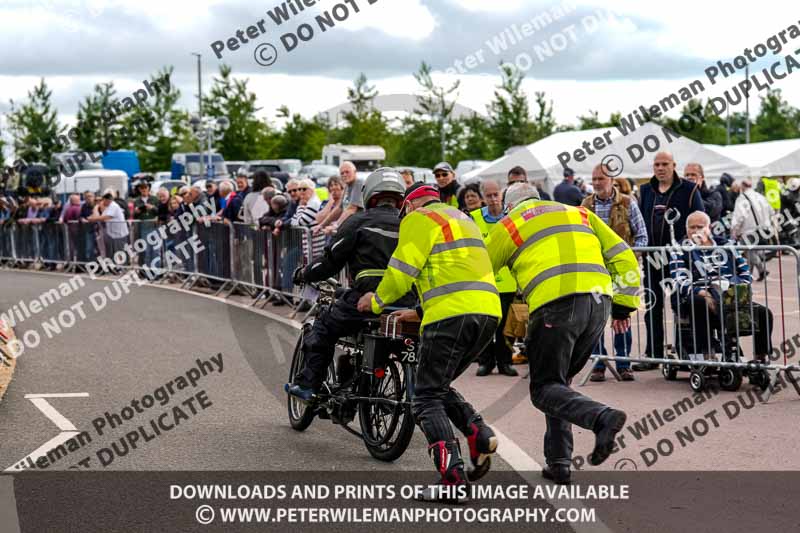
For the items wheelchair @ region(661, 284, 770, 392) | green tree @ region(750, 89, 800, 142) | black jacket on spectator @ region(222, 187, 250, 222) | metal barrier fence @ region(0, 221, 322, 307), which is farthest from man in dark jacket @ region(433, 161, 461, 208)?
green tree @ region(750, 89, 800, 142)

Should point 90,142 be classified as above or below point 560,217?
above

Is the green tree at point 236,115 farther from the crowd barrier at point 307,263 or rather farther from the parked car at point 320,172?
the crowd barrier at point 307,263

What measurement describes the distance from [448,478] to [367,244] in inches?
72.6

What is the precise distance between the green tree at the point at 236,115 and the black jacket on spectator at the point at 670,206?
54974 mm

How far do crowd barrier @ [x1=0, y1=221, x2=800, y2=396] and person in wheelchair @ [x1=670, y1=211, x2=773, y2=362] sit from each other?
0.01 meters

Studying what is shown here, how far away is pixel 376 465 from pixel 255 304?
10.5 m

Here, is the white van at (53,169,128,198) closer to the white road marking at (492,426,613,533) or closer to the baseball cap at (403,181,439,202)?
the white road marking at (492,426,613,533)

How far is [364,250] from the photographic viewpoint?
25.6 feet

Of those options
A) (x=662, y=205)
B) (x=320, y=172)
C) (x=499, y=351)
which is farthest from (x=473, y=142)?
(x=499, y=351)

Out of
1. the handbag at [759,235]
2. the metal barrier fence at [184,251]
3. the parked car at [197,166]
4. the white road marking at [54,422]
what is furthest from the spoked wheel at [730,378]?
the parked car at [197,166]

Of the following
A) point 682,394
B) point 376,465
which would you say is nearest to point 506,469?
point 376,465

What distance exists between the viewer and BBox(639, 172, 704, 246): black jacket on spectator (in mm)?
11430

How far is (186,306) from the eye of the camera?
714 inches

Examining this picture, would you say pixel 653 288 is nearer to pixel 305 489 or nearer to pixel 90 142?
pixel 305 489
